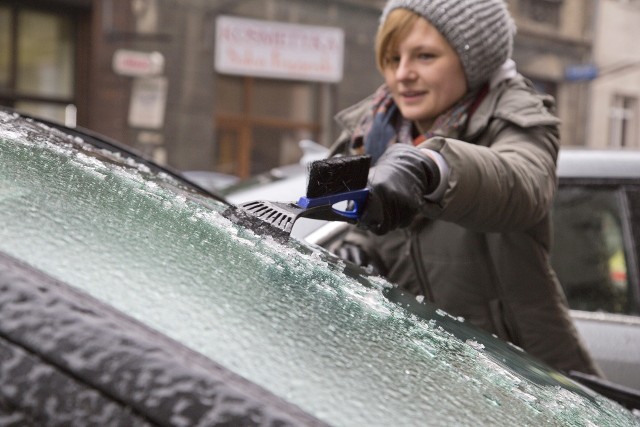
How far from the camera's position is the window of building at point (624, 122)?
1572 centimetres

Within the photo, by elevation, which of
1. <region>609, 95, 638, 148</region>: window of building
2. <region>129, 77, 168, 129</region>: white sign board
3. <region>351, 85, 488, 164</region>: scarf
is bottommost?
<region>609, 95, 638, 148</region>: window of building

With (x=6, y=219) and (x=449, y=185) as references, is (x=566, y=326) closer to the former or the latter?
(x=449, y=185)

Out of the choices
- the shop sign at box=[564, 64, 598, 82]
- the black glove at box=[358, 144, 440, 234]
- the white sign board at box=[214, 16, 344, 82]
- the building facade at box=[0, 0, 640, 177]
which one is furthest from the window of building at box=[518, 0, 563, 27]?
the black glove at box=[358, 144, 440, 234]

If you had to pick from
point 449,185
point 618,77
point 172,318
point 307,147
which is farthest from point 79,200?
point 618,77

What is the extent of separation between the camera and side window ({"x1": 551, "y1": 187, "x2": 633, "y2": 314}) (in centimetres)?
309

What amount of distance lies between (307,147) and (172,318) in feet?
9.79

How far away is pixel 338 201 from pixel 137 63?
9573 millimetres

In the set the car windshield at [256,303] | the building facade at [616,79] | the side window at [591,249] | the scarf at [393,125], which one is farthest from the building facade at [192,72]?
the car windshield at [256,303]

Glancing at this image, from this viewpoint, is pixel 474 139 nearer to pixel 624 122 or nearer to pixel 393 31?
pixel 393 31

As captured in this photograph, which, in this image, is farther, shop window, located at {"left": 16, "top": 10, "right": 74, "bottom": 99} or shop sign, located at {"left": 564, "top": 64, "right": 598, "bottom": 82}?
shop sign, located at {"left": 564, "top": 64, "right": 598, "bottom": 82}

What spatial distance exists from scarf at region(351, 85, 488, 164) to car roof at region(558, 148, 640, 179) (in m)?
1.06

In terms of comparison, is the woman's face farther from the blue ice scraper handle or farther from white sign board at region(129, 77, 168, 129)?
white sign board at region(129, 77, 168, 129)

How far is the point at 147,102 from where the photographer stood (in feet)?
34.7

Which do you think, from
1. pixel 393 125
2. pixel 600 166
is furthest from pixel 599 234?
pixel 393 125
